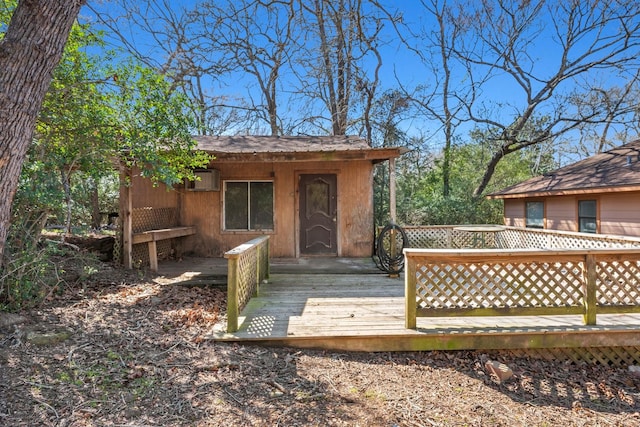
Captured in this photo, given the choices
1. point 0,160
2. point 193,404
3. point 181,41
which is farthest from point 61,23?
point 181,41

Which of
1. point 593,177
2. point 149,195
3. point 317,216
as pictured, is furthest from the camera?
point 593,177

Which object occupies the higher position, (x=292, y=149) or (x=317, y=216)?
(x=292, y=149)

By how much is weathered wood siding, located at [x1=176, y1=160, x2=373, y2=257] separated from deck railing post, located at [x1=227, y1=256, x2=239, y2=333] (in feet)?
13.4

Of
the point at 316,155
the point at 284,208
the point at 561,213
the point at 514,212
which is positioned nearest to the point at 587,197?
the point at 561,213

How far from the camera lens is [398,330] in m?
3.34

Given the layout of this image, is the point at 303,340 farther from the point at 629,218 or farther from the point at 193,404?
the point at 629,218

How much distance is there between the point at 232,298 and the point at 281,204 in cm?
428

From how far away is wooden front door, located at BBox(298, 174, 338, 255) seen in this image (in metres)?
7.41

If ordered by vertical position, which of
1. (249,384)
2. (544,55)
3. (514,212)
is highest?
(544,55)

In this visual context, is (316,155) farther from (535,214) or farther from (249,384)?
(535,214)

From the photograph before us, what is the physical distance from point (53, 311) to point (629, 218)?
974 centimetres

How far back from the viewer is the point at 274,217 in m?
7.50

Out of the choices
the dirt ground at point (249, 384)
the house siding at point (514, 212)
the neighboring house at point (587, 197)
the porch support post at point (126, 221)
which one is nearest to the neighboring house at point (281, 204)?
the porch support post at point (126, 221)

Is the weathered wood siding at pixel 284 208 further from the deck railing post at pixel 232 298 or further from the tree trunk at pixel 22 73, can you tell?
the tree trunk at pixel 22 73
